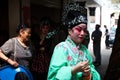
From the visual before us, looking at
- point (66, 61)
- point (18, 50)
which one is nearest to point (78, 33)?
point (66, 61)

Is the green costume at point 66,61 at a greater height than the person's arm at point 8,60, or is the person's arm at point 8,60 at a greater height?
the green costume at point 66,61

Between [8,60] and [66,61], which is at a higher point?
[66,61]

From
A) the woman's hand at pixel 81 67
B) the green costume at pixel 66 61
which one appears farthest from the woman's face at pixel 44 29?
the woman's hand at pixel 81 67

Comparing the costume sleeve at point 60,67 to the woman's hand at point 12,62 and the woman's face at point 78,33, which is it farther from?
the woman's hand at point 12,62

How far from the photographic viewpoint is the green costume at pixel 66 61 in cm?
344

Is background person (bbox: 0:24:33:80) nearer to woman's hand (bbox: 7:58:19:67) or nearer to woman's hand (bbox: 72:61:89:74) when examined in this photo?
woman's hand (bbox: 7:58:19:67)

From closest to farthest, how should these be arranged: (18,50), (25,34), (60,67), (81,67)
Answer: (81,67), (60,67), (18,50), (25,34)

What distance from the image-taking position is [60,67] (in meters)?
3.47

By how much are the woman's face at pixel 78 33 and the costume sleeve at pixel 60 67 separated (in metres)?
0.13

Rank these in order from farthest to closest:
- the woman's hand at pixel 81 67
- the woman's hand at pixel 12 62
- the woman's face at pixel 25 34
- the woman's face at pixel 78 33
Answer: the woman's face at pixel 25 34 < the woman's hand at pixel 12 62 < the woman's face at pixel 78 33 < the woman's hand at pixel 81 67

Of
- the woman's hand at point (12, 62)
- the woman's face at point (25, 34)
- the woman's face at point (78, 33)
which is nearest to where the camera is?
the woman's face at point (78, 33)

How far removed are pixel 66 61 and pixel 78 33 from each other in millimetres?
276

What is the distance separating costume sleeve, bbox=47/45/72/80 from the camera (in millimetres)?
3430

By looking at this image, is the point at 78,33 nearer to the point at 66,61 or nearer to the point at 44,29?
the point at 66,61
